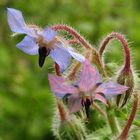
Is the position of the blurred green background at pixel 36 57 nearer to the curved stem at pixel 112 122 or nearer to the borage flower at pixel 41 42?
the curved stem at pixel 112 122

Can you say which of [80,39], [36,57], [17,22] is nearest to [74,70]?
[80,39]

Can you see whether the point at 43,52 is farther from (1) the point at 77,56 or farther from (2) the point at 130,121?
(2) the point at 130,121

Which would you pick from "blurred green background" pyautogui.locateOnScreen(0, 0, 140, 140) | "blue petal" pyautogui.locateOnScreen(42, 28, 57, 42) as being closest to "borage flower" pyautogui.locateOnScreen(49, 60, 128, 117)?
"blue petal" pyautogui.locateOnScreen(42, 28, 57, 42)

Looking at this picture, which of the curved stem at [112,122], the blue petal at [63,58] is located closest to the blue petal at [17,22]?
the blue petal at [63,58]

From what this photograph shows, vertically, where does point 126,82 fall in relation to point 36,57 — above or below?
below

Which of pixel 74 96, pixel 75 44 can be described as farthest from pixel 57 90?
pixel 75 44
